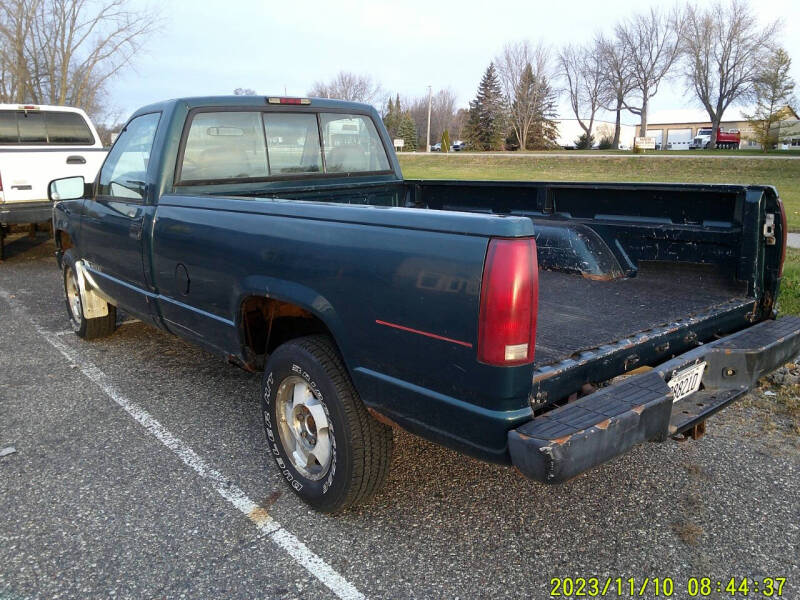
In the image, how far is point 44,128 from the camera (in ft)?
32.4

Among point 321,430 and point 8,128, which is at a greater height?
point 8,128

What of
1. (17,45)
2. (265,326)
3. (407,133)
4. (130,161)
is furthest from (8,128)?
(407,133)

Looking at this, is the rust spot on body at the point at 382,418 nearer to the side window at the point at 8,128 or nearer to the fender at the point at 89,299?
the fender at the point at 89,299

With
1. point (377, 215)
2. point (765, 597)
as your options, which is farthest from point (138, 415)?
point (765, 597)

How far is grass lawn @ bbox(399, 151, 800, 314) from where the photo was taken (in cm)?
2404

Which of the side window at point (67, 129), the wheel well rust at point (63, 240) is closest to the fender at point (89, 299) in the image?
the wheel well rust at point (63, 240)

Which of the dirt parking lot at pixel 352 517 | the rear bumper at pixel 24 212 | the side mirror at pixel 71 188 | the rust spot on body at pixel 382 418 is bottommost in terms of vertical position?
the dirt parking lot at pixel 352 517

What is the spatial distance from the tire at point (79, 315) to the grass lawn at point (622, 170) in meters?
14.7

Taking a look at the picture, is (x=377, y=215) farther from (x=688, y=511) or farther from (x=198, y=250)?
(x=688, y=511)

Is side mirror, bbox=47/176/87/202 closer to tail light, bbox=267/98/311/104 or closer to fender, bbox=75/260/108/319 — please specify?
fender, bbox=75/260/108/319

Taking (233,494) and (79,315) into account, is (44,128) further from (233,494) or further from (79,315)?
(233,494)

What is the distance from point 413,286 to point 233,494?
1603 mm

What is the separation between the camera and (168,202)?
3773 millimetres

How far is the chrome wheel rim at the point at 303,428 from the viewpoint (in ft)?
9.68
